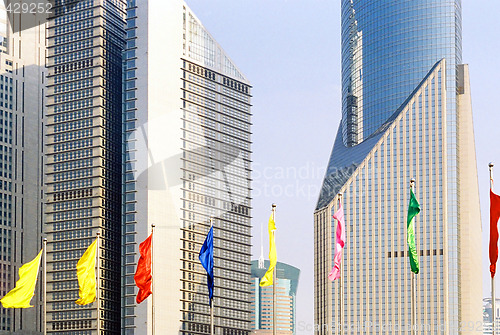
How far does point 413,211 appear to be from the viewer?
78.6m

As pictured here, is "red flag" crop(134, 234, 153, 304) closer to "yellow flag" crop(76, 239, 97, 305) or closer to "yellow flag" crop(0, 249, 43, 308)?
"yellow flag" crop(76, 239, 97, 305)

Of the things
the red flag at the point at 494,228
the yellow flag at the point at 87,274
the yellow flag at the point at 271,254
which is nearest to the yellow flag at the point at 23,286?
the yellow flag at the point at 87,274

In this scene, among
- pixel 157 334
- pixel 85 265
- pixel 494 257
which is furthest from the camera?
pixel 157 334

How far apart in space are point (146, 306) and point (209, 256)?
11900 cm

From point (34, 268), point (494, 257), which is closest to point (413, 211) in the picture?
point (494, 257)

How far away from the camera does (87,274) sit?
266 feet

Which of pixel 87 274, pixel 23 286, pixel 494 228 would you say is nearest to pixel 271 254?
pixel 87 274

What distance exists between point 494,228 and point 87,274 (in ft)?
114

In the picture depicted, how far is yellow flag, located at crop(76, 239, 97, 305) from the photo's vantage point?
80.8 m

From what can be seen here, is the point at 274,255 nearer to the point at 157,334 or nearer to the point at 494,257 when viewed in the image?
the point at 494,257

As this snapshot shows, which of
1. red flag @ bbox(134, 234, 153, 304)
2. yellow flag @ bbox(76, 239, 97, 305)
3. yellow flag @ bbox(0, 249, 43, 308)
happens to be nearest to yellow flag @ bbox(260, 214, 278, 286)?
red flag @ bbox(134, 234, 153, 304)

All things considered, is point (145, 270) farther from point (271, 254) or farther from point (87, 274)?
point (271, 254)

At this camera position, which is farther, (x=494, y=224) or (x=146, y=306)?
(x=146, y=306)

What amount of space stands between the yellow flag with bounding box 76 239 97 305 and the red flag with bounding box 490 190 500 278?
111 feet
